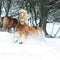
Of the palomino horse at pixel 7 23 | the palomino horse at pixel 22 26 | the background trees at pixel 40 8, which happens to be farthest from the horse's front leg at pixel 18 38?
the background trees at pixel 40 8

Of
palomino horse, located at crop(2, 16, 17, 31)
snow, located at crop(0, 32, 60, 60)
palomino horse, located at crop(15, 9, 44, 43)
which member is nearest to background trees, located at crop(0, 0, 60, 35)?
palomino horse, located at crop(2, 16, 17, 31)

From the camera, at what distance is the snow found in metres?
4.84

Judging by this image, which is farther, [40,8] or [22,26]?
[40,8]

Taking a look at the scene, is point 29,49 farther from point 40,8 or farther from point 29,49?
point 40,8

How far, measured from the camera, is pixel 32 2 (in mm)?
9414

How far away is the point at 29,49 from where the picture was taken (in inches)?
209

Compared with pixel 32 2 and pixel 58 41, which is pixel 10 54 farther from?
pixel 32 2

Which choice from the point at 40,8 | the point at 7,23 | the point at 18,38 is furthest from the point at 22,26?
the point at 40,8

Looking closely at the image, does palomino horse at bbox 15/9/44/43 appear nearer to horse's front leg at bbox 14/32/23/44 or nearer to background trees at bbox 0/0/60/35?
horse's front leg at bbox 14/32/23/44

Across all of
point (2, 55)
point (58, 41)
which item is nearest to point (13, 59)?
point (2, 55)

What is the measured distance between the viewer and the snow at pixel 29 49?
4.84m

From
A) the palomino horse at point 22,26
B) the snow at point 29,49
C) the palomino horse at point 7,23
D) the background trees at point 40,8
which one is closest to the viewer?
the snow at point 29,49

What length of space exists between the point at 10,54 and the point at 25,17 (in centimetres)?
89

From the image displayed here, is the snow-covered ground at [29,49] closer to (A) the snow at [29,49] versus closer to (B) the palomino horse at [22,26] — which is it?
(A) the snow at [29,49]
